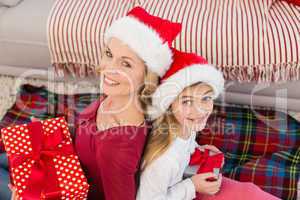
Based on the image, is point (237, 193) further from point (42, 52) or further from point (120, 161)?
point (42, 52)

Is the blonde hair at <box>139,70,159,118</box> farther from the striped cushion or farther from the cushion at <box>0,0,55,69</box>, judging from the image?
the cushion at <box>0,0,55,69</box>

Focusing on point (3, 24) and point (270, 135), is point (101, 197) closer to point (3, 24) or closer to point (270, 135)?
point (270, 135)

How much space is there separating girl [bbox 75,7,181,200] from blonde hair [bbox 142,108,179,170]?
0.08 ft

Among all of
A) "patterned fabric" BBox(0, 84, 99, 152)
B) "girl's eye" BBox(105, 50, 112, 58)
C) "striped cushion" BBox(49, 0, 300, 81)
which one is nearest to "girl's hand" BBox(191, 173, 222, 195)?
"girl's eye" BBox(105, 50, 112, 58)

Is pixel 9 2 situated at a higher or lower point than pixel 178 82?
higher

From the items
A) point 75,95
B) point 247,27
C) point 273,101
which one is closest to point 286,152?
point 273,101

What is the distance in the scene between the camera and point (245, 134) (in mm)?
1927

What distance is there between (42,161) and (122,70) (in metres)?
0.32

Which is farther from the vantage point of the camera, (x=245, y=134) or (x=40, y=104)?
(x=40, y=104)

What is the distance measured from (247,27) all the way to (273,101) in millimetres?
355

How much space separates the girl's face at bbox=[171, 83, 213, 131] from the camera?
4.09 feet

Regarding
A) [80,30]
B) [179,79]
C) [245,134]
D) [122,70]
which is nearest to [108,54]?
[122,70]

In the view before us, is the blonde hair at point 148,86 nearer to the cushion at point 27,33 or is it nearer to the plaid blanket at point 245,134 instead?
the plaid blanket at point 245,134

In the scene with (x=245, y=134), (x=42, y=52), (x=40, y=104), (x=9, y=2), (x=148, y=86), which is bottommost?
(x=245, y=134)
